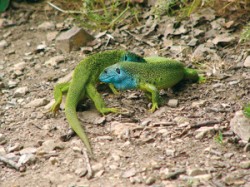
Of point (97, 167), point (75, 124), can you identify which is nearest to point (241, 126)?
point (97, 167)

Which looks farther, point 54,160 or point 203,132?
point 203,132

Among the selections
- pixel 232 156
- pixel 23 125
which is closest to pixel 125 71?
pixel 23 125

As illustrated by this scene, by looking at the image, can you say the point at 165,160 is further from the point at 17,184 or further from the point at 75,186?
the point at 17,184

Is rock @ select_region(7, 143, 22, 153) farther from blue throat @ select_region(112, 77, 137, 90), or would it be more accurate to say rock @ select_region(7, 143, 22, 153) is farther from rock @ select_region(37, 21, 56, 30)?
rock @ select_region(37, 21, 56, 30)

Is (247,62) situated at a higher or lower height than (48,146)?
higher

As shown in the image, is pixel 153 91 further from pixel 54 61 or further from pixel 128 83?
pixel 54 61

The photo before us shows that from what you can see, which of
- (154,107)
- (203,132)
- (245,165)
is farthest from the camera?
(154,107)

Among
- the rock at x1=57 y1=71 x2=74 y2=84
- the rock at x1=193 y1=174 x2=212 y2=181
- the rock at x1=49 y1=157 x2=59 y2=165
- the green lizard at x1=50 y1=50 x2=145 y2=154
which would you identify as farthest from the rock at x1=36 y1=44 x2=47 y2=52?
the rock at x1=193 y1=174 x2=212 y2=181
